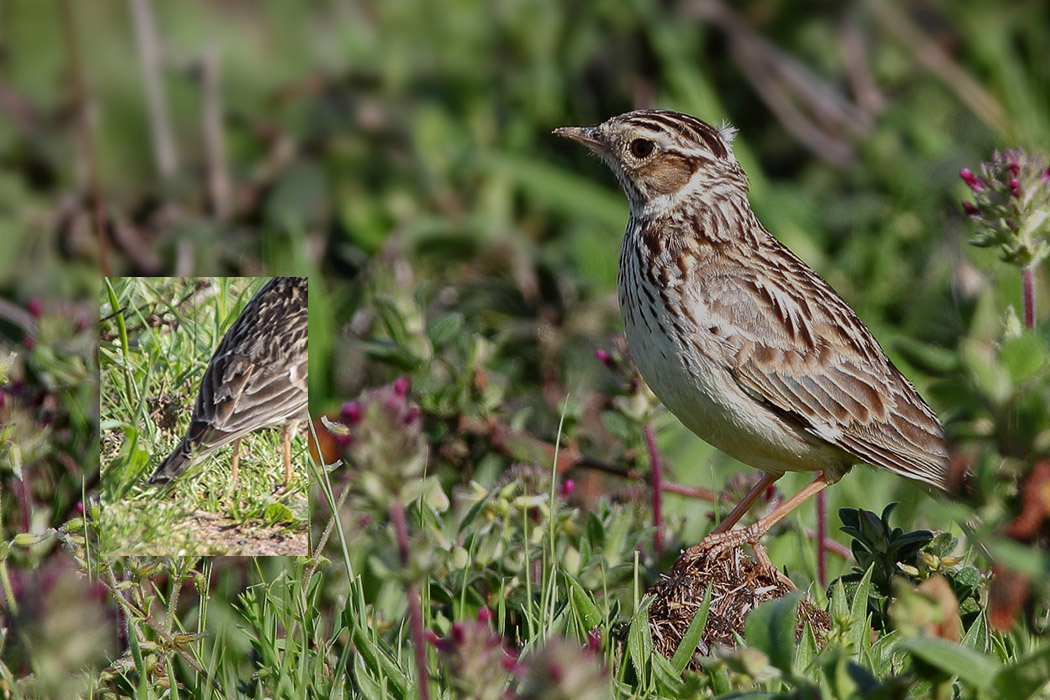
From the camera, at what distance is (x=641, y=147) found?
14.6ft

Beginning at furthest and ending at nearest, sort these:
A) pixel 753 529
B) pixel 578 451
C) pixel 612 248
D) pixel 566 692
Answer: pixel 612 248 → pixel 578 451 → pixel 753 529 → pixel 566 692

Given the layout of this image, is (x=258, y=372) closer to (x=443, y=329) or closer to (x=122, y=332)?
(x=122, y=332)

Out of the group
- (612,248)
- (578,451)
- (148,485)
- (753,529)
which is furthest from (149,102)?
(753,529)

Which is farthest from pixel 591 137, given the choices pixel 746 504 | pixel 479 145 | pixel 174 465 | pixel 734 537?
pixel 479 145

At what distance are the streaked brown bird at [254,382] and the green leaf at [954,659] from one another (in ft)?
5.80

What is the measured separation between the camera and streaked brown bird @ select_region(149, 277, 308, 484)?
Answer: 3.44 metres

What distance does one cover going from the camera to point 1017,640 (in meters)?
3.34

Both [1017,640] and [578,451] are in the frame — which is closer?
[1017,640]

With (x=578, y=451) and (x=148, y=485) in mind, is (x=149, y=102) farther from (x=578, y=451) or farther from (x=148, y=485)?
(x=148, y=485)

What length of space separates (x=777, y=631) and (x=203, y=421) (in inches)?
63.9

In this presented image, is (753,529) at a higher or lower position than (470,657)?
lower

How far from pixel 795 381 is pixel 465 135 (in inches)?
153

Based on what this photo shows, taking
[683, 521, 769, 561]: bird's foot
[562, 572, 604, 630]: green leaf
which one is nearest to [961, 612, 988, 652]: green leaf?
[683, 521, 769, 561]: bird's foot

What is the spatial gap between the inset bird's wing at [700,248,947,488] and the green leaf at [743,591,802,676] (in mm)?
1428
